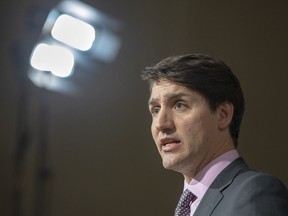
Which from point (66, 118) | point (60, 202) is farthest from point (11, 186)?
point (66, 118)

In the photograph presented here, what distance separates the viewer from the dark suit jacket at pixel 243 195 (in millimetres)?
910

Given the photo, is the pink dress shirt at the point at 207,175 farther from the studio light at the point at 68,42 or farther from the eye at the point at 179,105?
the studio light at the point at 68,42

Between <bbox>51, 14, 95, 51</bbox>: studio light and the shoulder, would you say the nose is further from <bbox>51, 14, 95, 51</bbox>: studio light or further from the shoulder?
<bbox>51, 14, 95, 51</bbox>: studio light

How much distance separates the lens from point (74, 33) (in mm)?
2330

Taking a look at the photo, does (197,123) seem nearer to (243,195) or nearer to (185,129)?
(185,129)

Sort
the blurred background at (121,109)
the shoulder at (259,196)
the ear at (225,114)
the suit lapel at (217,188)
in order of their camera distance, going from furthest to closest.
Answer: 1. the blurred background at (121,109)
2. the ear at (225,114)
3. the suit lapel at (217,188)
4. the shoulder at (259,196)

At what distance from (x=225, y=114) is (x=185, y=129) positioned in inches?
4.4

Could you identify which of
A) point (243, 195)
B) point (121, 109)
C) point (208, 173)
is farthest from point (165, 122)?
point (121, 109)

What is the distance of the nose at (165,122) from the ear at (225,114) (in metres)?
0.11

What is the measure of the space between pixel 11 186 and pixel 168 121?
4.54 feet

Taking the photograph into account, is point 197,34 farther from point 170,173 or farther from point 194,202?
point 194,202

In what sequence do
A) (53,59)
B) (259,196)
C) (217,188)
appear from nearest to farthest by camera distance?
Result: 1. (259,196)
2. (217,188)
3. (53,59)

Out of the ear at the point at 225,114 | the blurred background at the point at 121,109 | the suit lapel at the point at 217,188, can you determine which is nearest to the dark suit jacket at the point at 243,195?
the suit lapel at the point at 217,188

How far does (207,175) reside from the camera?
1.10 meters
